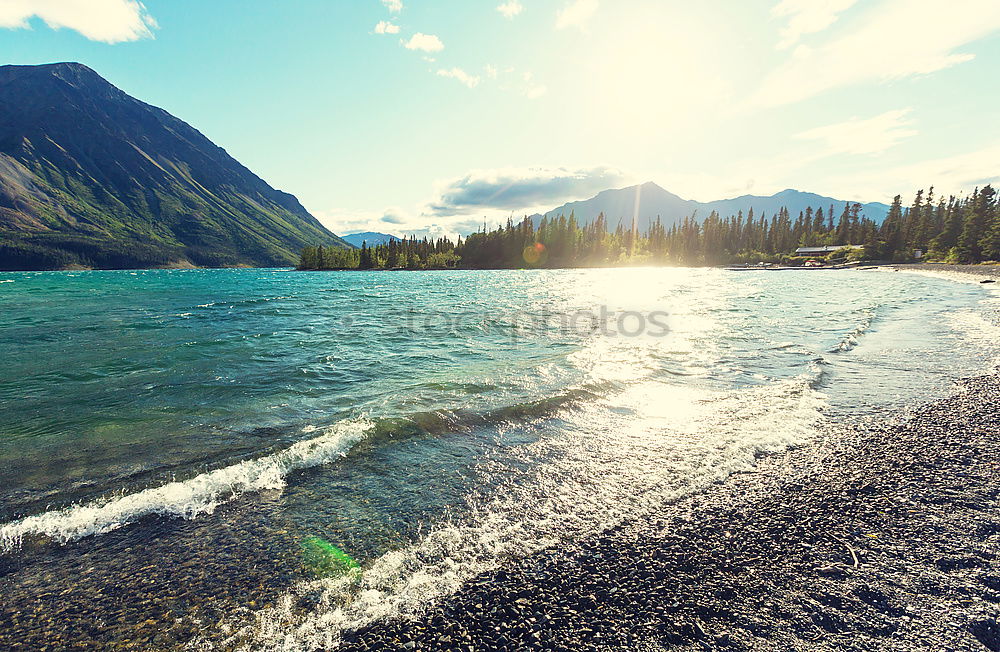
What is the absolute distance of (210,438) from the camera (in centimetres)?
1100

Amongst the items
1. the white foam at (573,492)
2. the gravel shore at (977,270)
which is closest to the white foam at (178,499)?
the white foam at (573,492)

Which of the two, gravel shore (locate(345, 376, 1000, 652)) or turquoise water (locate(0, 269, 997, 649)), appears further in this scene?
turquoise water (locate(0, 269, 997, 649))

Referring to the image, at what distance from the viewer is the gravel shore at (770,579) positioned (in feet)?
15.3

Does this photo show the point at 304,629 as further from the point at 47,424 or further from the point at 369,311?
the point at 369,311

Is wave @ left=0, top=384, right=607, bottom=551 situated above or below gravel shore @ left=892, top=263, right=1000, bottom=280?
below

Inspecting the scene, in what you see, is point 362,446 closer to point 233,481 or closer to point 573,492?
point 233,481

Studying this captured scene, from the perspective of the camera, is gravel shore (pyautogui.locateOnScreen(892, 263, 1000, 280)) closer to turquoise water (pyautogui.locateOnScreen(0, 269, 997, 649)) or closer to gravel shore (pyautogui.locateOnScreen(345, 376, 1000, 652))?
turquoise water (pyautogui.locateOnScreen(0, 269, 997, 649))

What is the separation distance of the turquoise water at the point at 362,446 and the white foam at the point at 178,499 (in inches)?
1.8

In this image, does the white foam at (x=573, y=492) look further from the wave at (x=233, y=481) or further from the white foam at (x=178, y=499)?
the white foam at (x=178, y=499)

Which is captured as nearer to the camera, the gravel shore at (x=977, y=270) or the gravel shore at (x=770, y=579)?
the gravel shore at (x=770, y=579)

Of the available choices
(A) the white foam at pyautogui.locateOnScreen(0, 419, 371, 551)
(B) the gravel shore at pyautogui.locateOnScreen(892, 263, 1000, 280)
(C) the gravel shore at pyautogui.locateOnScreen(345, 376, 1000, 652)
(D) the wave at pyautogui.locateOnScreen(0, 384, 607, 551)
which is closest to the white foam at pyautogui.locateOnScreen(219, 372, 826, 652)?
(C) the gravel shore at pyautogui.locateOnScreen(345, 376, 1000, 652)

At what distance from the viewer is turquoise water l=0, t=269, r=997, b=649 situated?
5.91 m

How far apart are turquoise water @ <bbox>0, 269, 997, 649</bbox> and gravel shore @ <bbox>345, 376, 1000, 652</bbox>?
23.1 inches

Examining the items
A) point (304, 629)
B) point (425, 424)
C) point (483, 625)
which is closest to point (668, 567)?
point (483, 625)
